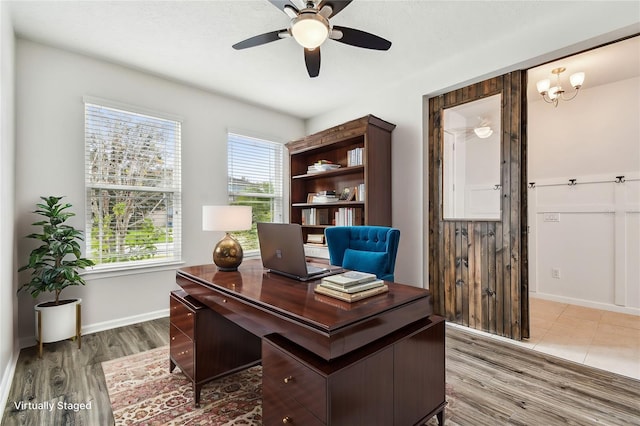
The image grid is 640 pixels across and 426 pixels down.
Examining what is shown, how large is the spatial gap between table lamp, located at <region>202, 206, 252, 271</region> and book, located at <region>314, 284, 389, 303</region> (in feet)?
2.70

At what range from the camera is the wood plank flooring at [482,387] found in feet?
5.42

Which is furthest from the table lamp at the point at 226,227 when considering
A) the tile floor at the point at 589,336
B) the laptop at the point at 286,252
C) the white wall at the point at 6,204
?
the tile floor at the point at 589,336

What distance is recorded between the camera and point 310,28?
1.72 m

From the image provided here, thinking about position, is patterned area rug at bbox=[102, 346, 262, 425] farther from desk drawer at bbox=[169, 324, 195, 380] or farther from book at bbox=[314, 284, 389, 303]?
book at bbox=[314, 284, 389, 303]

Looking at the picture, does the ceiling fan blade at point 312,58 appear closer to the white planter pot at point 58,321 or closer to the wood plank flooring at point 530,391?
the wood plank flooring at point 530,391

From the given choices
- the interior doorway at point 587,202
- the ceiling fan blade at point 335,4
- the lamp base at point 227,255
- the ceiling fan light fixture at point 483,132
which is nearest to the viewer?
the ceiling fan blade at point 335,4

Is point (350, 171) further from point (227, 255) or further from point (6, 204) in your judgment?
point (6, 204)

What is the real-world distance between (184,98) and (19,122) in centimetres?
148

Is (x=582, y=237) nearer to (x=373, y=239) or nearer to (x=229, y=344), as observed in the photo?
(x=373, y=239)

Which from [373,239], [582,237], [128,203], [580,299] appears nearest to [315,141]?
[373,239]

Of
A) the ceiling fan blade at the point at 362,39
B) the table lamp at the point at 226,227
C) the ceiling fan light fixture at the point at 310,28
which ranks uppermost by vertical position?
the ceiling fan blade at the point at 362,39

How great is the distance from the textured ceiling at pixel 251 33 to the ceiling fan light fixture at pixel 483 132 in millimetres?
736

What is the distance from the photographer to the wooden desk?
1061 millimetres

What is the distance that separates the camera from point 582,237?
143 inches
